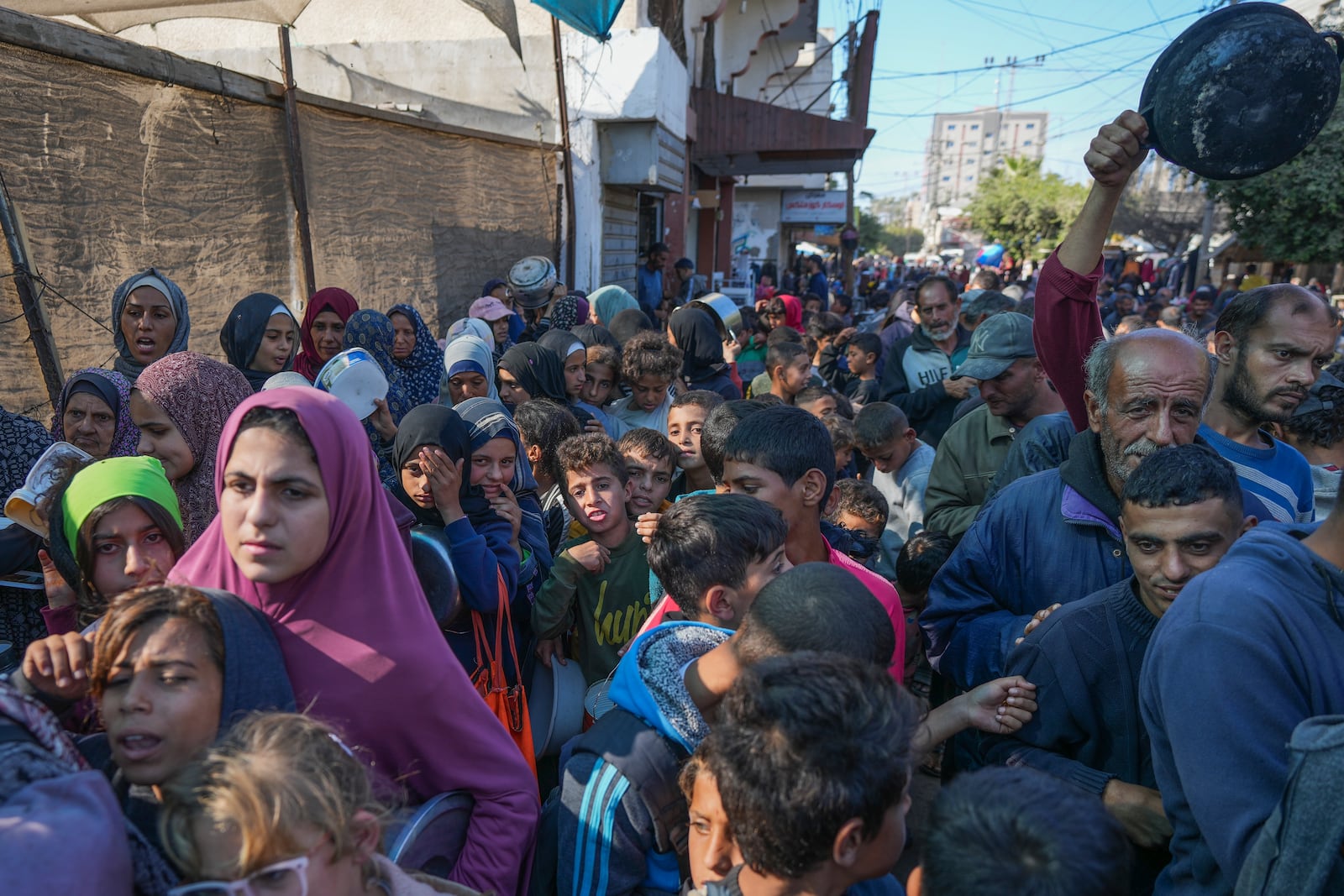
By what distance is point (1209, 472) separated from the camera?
176cm

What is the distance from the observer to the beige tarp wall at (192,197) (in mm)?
3527

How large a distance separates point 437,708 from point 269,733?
41 centimetres

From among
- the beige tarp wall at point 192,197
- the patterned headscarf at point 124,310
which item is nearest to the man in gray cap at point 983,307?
the beige tarp wall at point 192,197

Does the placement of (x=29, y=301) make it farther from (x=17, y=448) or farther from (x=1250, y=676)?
(x=1250, y=676)

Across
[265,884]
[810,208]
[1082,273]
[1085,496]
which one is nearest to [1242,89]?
[1082,273]

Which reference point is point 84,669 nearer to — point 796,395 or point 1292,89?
point 1292,89

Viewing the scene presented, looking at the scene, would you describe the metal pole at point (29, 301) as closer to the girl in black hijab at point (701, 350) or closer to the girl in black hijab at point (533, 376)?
the girl in black hijab at point (533, 376)

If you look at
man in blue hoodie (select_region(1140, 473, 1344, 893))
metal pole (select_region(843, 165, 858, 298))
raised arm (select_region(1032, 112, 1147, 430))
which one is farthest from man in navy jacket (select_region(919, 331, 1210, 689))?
metal pole (select_region(843, 165, 858, 298))

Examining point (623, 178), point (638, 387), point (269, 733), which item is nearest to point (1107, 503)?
point (269, 733)

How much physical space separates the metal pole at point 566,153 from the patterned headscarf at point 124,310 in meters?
5.97

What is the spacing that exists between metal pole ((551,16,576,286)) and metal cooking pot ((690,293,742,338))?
307 cm

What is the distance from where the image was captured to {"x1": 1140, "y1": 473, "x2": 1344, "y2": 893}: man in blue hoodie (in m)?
1.28

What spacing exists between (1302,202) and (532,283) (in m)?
15.0

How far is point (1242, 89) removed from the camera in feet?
6.83
